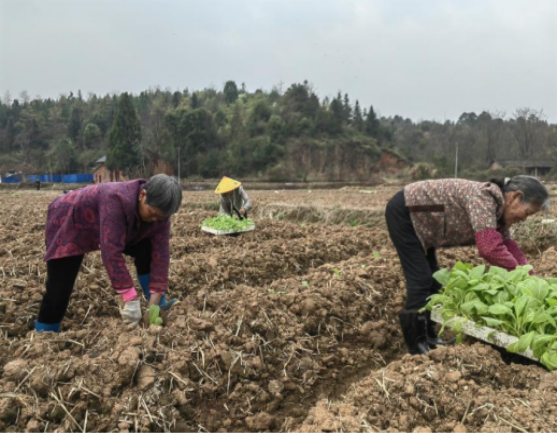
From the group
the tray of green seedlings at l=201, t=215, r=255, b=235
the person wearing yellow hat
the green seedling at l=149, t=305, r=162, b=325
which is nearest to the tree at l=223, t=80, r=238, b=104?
the person wearing yellow hat

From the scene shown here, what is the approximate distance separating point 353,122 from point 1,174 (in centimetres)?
4637

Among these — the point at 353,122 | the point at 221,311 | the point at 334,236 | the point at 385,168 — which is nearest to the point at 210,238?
the point at 334,236

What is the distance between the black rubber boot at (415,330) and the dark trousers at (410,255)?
0.23 feet

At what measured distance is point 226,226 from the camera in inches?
282

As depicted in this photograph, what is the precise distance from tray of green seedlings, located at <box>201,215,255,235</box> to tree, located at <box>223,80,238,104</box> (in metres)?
77.7

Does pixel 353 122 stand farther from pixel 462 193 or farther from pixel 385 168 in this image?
pixel 462 193

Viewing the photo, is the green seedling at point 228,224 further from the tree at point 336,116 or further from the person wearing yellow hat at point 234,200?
the tree at point 336,116

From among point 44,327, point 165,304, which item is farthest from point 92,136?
point 44,327

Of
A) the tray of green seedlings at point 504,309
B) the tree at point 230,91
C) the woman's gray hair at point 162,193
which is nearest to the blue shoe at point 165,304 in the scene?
the woman's gray hair at point 162,193

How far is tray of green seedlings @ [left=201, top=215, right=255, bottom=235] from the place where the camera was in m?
7.14

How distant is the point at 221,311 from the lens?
3.43m

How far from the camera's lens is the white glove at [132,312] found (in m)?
2.96

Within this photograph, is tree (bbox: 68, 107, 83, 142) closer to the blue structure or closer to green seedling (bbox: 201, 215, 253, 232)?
the blue structure

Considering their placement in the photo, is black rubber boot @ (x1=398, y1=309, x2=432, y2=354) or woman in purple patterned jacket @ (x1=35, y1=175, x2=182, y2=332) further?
black rubber boot @ (x1=398, y1=309, x2=432, y2=354)
